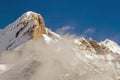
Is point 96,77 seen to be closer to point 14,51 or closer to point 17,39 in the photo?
point 14,51

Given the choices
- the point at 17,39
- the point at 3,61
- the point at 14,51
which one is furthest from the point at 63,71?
the point at 17,39

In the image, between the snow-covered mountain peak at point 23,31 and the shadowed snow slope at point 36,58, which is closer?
the shadowed snow slope at point 36,58

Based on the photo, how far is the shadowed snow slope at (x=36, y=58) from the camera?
364 ft

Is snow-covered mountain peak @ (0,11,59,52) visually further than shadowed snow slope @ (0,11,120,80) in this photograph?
Yes

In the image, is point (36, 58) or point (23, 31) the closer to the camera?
point (36, 58)

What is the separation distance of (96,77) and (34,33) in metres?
58.4

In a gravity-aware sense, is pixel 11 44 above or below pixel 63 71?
above

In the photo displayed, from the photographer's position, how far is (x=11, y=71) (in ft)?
371

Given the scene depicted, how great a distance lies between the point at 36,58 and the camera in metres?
122

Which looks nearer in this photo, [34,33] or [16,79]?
[16,79]

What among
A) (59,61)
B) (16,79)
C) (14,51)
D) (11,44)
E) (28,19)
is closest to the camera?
(16,79)

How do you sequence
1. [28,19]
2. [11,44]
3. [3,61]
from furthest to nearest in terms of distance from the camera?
[28,19] < [11,44] < [3,61]

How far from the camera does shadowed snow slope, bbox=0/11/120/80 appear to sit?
11093cm

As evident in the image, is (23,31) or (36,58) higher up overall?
(23,31)
